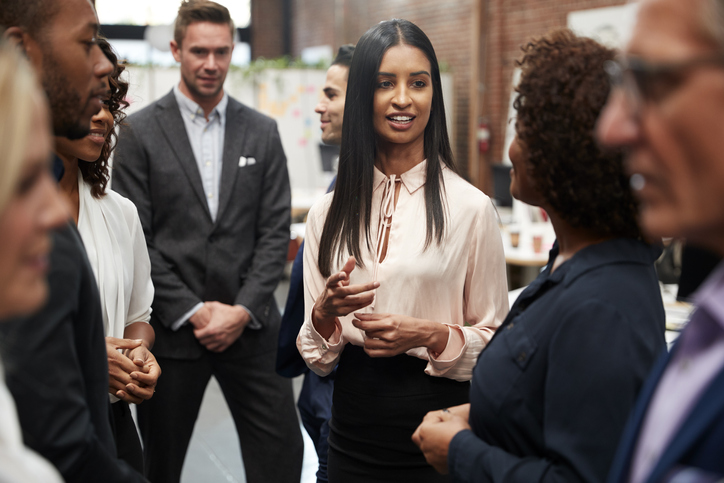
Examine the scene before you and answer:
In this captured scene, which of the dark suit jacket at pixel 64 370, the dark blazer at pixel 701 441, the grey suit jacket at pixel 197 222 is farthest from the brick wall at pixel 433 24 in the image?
the dark blazer at pixel 701 441

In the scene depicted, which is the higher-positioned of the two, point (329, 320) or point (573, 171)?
point (573, 171)

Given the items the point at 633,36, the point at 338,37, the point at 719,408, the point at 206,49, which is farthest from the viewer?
the point at 338,37

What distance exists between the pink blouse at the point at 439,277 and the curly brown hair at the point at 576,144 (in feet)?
1.91

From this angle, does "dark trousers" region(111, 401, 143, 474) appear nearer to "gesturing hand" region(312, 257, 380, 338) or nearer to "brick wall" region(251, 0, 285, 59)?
"gesturing hand" region(312, 257, 380, 338)

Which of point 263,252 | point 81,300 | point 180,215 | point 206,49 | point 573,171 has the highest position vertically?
point 206,49

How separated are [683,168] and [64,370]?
33.8 inches

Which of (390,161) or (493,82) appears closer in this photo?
(390,161)

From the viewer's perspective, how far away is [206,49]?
2592 mm

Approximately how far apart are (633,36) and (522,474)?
68 cm

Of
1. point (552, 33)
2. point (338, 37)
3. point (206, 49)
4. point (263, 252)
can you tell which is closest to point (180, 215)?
point (263, 252)

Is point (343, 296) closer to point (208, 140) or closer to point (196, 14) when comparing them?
point (208, 140)

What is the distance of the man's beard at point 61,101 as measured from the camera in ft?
3.82

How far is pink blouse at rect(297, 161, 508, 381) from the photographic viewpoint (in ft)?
5.47

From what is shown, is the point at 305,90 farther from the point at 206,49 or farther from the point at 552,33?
the point at 552,33
